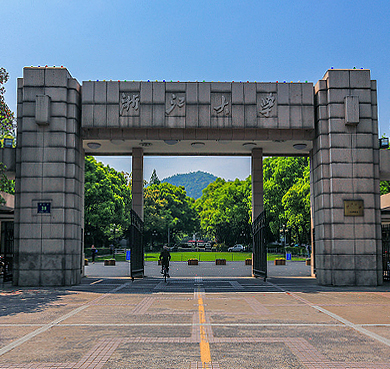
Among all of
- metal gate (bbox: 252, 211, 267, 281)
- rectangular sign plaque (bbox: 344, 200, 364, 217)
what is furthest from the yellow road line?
rectangular sign plaque (bbox: 344, 200, 364, 217)

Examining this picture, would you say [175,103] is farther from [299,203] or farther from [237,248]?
[237,248]

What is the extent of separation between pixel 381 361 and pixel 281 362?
5.18 ft

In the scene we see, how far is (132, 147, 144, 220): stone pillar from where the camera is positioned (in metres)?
23.3

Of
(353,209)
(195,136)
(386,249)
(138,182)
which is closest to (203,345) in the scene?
(353,209)

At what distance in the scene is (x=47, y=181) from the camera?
19.2 meters

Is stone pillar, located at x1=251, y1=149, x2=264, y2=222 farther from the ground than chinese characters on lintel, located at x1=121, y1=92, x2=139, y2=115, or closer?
closer

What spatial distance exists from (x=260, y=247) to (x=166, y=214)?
229 ft

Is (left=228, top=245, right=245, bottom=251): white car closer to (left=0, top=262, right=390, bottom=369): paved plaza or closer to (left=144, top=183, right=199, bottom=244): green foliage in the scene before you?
(left=144, top=183, right=199, bottom=244): green foliage

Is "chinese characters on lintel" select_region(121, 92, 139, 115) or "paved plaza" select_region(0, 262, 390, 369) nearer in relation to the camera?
"paved plaza" select_region(0, 262, 390, 369)

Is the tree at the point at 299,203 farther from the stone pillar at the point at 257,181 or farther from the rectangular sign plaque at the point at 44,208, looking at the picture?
the rectangular sign plaque at the point at 44,208

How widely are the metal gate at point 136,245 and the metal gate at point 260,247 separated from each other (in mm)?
5717

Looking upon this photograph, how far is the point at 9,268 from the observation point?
75.1 feet

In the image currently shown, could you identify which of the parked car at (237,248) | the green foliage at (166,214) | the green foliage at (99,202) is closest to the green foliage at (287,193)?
the parked car at (237,248)

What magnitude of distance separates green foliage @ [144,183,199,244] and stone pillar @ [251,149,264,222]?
5974cm
